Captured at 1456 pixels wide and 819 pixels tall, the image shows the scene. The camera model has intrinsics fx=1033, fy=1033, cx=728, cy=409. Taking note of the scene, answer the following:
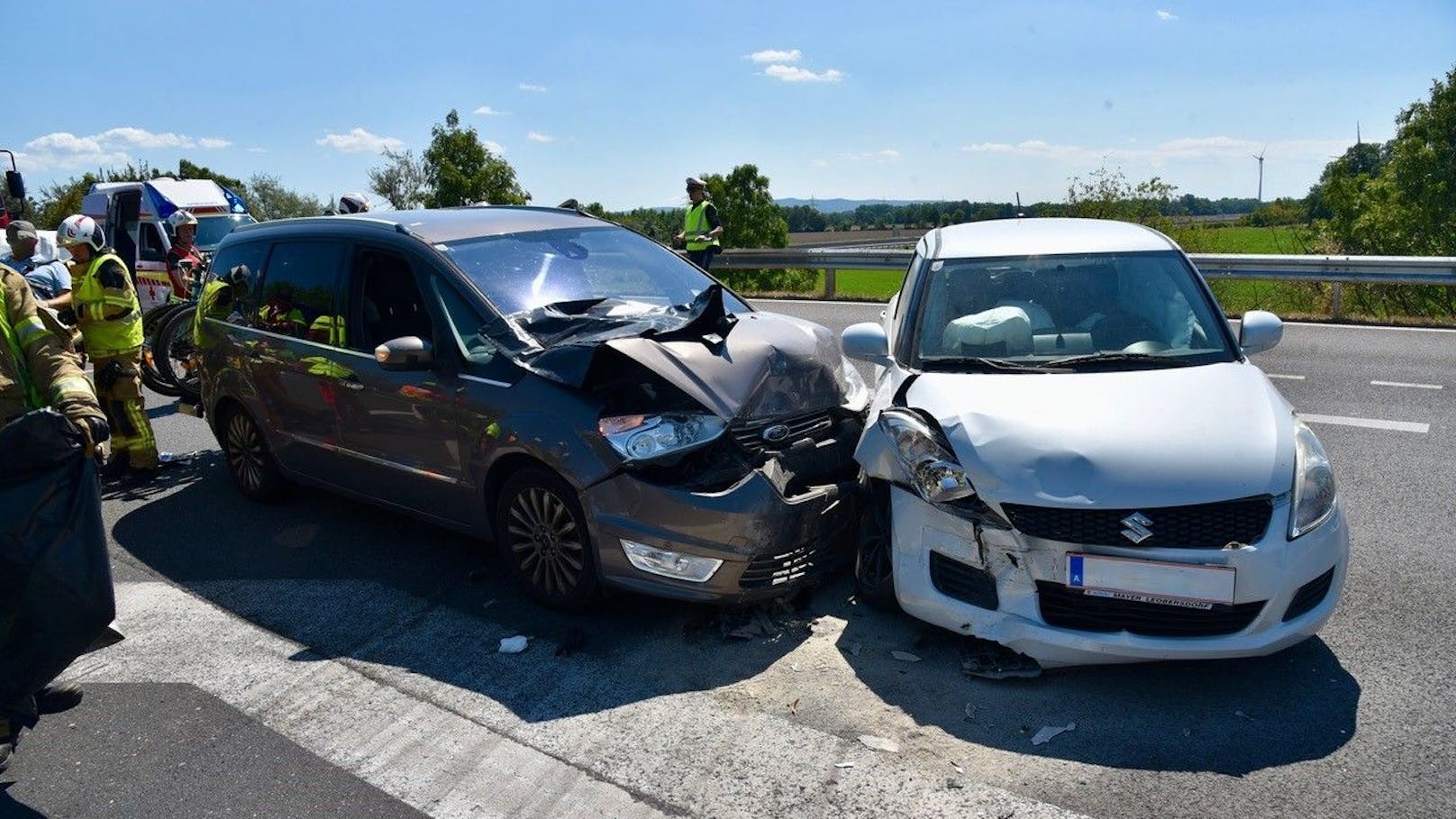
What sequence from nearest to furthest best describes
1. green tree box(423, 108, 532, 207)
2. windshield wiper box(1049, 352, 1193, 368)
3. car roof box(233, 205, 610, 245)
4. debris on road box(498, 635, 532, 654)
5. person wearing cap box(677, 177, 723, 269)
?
debris on road box(498, 635, 532, 654)
windshield wiper box(1049, 352, 1193, 368)
car roof box(233, 205, 610, 245)
person wearing cap box(677, 177, 723, 269)
green tree box(423, 108, 532, 207)

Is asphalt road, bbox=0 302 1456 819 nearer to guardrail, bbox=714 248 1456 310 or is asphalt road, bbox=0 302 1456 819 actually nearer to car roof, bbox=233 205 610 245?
car roof, bbox=233 205 610 245

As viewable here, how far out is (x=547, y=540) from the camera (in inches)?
188

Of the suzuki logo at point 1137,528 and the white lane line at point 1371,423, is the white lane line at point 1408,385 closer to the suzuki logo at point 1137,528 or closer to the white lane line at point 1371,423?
the white lane line at point 1371,423

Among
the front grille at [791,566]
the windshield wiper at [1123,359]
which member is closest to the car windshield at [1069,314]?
the windshield wiper at [1123,359]

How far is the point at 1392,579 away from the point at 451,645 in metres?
4.37

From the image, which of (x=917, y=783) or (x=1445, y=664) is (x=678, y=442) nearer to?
(x=917, y=783)

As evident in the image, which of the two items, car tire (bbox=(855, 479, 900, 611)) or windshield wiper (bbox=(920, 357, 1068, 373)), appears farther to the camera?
windshield wiper (bbox=(920, 357, 1068, 373))

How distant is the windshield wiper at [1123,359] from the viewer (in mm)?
4773

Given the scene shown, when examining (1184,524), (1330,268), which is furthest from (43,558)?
(1330,268)

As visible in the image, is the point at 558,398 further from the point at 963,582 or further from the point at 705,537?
the point at 963,582

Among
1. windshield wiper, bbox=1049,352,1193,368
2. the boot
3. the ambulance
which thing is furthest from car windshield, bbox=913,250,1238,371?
the ambulance

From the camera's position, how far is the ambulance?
1717 centimetres

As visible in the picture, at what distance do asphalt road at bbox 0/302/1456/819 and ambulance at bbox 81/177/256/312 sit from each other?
1347 centimetres

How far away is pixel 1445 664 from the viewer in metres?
3.98
